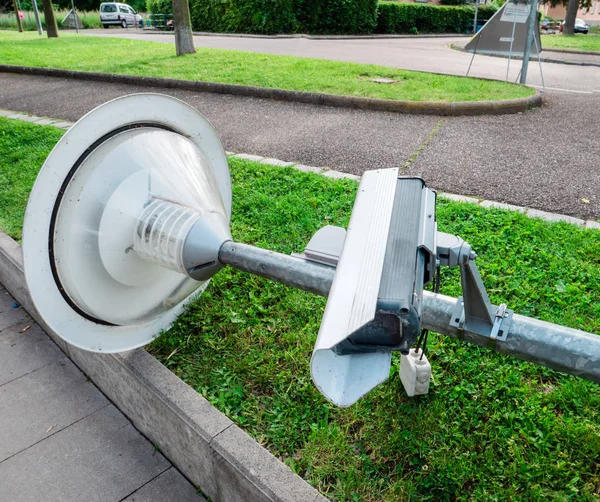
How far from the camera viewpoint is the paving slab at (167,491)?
2330mm

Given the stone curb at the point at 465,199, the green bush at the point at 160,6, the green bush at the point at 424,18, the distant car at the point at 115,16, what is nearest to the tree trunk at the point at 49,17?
the green bush at the point at 160,6

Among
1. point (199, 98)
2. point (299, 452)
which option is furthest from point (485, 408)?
point (199, 98)

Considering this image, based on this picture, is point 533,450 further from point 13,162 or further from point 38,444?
point 13,162

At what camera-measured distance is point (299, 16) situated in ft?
83.8

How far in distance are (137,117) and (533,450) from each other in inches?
84.8

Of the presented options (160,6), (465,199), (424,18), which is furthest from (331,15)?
(465,199)

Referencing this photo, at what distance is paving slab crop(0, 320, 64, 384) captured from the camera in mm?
3221

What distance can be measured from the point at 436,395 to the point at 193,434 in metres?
1.09

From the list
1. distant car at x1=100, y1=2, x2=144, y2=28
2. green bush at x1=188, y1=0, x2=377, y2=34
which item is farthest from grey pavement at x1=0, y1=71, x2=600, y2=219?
distant car at x1=100, y1=2, x2=144, y2=28

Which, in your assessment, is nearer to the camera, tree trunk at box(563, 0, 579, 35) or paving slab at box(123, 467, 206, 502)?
A: paving slab at box(123, 467, 206, 502)

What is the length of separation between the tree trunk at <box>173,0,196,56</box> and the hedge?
1241 cm

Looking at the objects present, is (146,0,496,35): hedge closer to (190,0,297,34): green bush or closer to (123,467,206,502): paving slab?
(190,0,297,34): green bush

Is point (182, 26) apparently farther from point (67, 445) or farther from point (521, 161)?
point (67, 445)

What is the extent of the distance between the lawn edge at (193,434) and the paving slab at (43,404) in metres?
0.14
